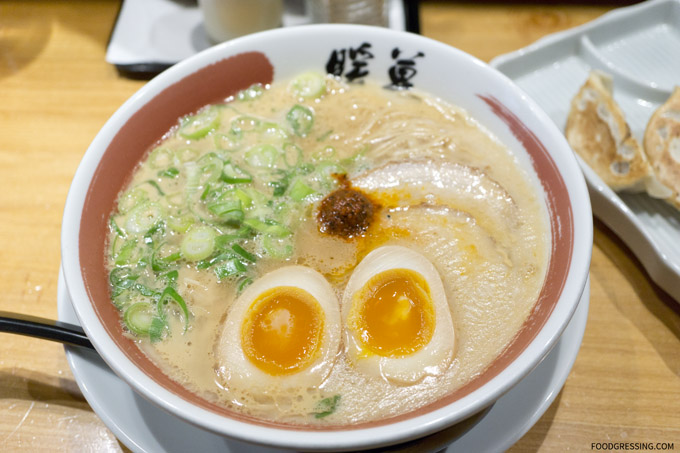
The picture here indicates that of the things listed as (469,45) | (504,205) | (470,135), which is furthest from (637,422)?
(469,45)

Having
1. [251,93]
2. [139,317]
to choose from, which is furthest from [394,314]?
[251,93]

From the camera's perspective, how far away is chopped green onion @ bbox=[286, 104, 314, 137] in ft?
A: 5.72

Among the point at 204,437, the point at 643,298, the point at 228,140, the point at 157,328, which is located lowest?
the point at 643,298

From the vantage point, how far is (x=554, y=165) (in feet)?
4.52

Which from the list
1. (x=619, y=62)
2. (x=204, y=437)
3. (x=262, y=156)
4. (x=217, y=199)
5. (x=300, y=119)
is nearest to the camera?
(x=204, y=437)

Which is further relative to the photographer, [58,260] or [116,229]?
[58,260]

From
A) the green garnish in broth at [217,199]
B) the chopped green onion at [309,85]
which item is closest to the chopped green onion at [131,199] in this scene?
the green garnish in broth at [217,199]

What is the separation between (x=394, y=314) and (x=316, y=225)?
0.37 metres

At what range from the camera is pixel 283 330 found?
126cm

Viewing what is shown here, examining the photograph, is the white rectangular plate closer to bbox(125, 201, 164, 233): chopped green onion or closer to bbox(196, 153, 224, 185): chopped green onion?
bbox(196, 153, 224, 185): chopped green onion

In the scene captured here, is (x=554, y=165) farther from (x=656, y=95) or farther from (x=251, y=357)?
(x=656, y=95)

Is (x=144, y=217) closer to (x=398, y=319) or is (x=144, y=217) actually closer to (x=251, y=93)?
(x=251, y=93)

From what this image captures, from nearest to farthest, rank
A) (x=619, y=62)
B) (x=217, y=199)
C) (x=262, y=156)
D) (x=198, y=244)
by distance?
(x=198, y=244) < (x=217, y=199) < (x=262, y=156) < (x=619, y=62)

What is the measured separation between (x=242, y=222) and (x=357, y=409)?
596mm
